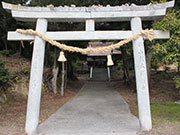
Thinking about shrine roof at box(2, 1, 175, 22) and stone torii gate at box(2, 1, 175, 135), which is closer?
stone torii gate at box(2, 1, 175, 135)

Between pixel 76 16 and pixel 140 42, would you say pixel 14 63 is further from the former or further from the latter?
pixel 140 42

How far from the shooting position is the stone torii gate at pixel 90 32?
4.84 meters

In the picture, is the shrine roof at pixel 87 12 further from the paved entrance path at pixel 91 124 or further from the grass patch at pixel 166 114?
the grass patch at pixel 166 114

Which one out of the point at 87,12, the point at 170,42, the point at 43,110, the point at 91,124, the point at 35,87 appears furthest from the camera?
the point at 43,110

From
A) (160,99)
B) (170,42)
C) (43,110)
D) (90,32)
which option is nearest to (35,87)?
(90,32)

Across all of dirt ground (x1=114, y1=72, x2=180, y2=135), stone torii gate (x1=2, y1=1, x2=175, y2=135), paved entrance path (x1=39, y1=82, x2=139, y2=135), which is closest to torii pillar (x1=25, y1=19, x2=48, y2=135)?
stone torii gate (x1=2, y1=1, x2=175, y2=135)

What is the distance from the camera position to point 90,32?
511 centimetres

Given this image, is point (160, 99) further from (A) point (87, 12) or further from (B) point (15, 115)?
(B) point (15, 115)

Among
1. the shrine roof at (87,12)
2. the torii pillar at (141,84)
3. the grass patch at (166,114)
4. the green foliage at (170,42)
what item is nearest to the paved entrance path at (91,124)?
the torii pillar at (141,84)

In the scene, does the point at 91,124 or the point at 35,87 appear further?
the point at 91,124

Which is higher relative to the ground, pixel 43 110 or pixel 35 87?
pixel 35 87

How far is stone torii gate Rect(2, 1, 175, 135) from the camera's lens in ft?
15.9

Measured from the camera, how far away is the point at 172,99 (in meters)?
9.71

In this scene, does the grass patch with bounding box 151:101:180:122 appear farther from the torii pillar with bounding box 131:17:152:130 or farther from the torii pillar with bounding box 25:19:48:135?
the torii pillar with bounding box 25:19:48:135
